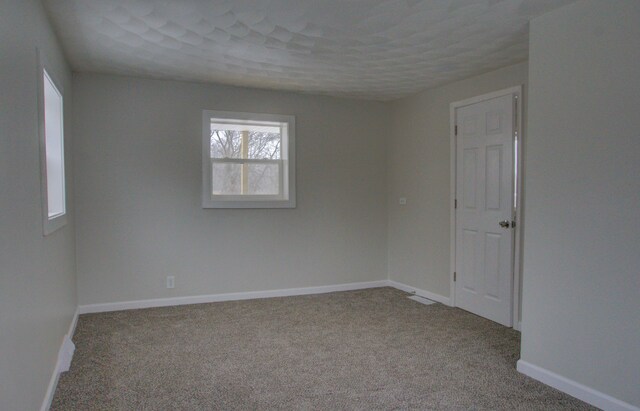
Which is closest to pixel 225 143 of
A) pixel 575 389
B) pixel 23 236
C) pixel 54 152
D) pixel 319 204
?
pixel 319 204

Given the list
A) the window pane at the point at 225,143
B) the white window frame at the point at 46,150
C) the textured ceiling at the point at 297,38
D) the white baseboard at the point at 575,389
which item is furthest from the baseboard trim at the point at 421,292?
the white window frame at the point at 46,150

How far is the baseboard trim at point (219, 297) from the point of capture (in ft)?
13.5

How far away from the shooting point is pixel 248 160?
4.66 m

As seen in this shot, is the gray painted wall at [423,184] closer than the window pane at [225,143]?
Yes

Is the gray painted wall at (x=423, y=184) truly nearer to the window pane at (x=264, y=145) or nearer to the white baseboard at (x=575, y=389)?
the window pane at (x=264, y=145)

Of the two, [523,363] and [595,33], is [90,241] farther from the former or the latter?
[595,33]

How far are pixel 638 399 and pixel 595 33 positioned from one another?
6.40 ft

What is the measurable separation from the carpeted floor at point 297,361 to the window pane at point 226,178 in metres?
1.25

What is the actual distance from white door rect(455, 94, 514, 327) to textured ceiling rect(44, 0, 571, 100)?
1.52ft

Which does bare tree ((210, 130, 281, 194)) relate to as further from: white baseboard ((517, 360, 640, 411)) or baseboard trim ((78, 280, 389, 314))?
white baseboard ((517, 360, 640, 411))

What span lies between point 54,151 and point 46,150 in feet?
1.53

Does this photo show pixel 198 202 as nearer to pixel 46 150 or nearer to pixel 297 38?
pixel 46 150

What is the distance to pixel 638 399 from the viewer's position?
217cm

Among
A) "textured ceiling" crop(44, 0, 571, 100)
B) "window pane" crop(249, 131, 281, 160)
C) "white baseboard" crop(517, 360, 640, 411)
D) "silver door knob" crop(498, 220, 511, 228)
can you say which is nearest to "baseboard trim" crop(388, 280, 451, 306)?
"silver door knob" crop(498, 220, 511, 228)
